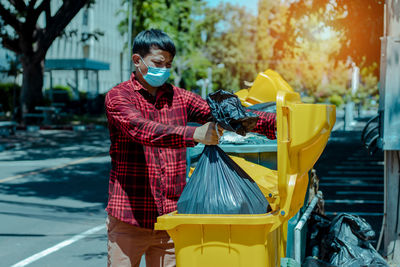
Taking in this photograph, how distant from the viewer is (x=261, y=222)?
2.65 m

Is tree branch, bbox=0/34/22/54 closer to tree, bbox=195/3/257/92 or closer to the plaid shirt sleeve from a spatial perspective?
the plaid shirt sleeve

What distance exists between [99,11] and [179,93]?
53759 millimetres

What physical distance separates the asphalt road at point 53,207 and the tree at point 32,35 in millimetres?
7326

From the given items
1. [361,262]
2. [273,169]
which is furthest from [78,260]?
[361,262]

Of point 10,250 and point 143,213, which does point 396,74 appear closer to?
point 143,213

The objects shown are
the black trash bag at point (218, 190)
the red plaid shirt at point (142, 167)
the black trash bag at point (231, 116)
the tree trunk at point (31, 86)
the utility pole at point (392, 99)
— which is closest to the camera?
the black trash bag at point (231, 116)

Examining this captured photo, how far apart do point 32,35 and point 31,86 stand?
2238 mm

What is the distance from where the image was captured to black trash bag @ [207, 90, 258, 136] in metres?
2.49

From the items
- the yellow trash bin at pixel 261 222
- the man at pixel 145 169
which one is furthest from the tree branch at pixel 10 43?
the yellow trash bin at pixel 261 222

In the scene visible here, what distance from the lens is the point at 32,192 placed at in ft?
30.8

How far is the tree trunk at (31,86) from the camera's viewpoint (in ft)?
77.1

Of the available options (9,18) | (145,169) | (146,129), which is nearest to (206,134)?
(146,129)

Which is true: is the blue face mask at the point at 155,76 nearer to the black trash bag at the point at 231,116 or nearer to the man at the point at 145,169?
the man at the point at 145,169

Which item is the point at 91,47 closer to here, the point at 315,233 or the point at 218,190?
the point at 315,233
